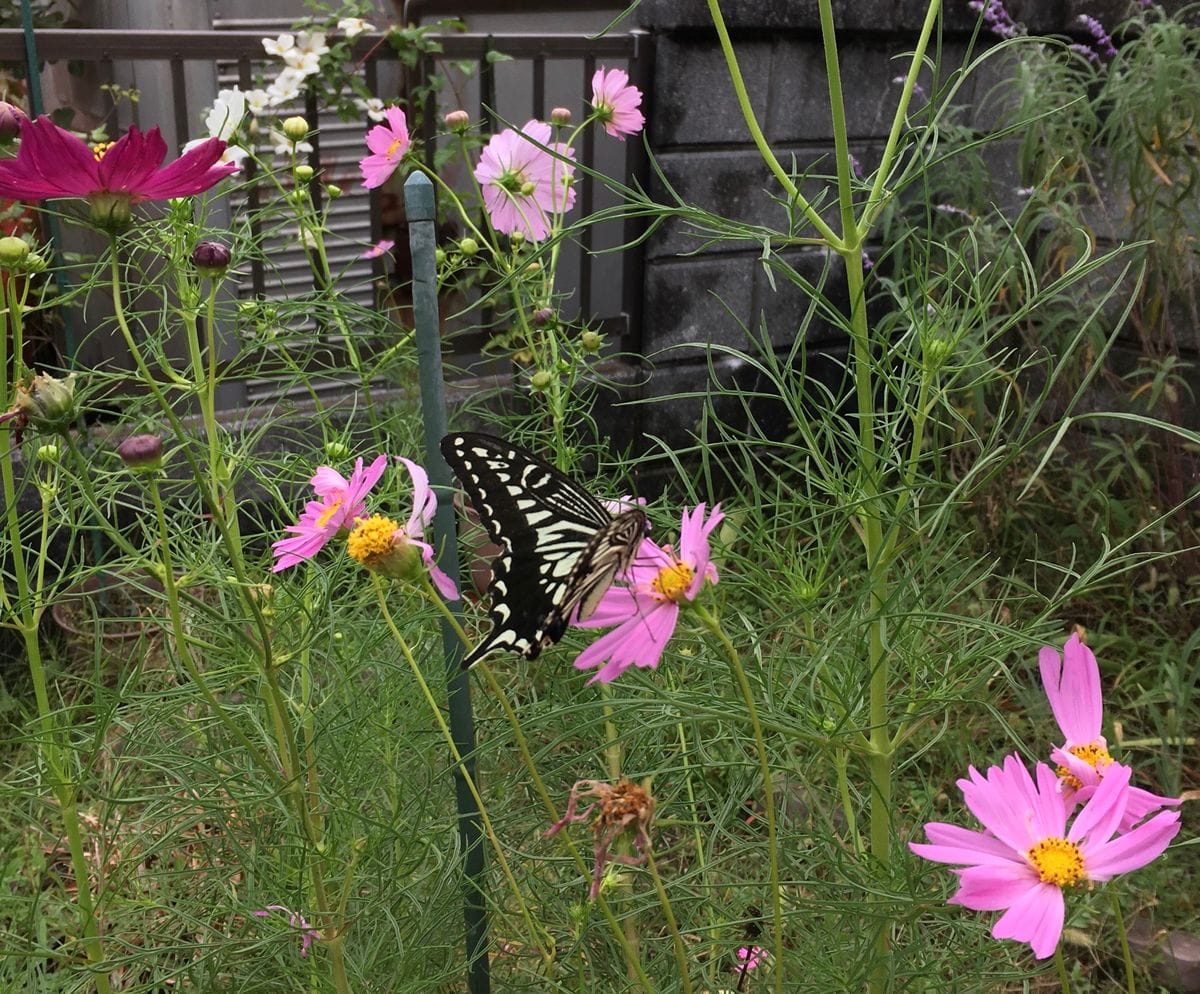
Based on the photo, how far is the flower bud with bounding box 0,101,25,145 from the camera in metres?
0.84

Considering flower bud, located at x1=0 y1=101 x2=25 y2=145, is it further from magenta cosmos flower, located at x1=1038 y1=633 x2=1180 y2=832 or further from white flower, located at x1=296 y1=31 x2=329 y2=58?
white flower, located at x1=296 y1=31 x2=329 y2=58

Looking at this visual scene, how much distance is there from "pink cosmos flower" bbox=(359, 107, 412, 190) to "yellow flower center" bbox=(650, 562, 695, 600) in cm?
80

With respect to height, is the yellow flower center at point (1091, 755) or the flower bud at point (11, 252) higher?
the flower bud at point (11, 252)

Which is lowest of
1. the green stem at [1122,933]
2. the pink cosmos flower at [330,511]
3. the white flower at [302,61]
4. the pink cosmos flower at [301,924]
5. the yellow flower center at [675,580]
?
the pink cosmos flower at [301,924]

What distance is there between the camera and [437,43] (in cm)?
250

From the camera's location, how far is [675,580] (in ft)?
1.90

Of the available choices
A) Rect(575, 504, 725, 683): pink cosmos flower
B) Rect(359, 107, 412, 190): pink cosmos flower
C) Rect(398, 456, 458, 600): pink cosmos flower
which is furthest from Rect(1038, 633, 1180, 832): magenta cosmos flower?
Rect(359, 107, 412, 190): pink cosmos flower

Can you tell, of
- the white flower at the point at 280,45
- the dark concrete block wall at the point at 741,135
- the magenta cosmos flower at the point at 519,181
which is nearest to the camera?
the magenta cosmos flower at the point at 519,181

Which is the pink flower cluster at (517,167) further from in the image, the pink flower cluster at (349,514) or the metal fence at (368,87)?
the metal fence at (368,87)

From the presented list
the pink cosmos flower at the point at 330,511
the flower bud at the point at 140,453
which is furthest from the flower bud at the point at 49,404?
the pink cosmos flower at the point at 330,511

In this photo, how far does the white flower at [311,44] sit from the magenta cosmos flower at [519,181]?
1414 mm

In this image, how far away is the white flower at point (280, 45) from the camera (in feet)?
7.62

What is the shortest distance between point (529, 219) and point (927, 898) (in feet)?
2.78

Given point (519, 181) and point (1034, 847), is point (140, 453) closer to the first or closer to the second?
point (1034, 847)
